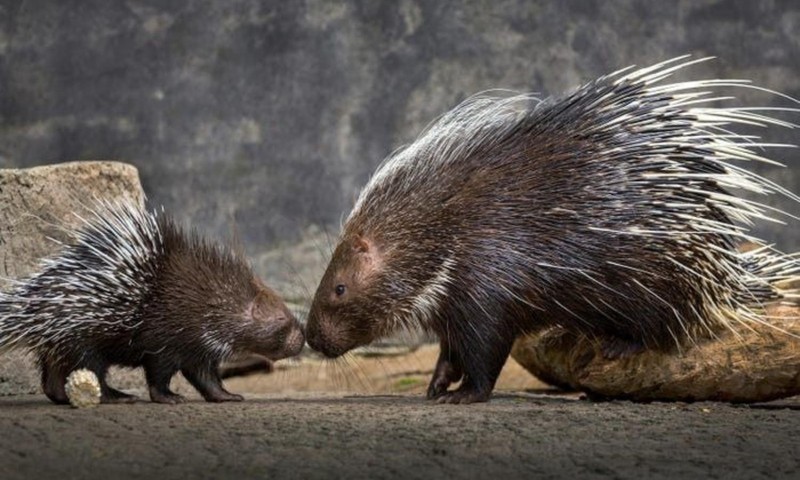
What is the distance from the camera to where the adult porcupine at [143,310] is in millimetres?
4242

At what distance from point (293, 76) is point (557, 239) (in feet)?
9.53

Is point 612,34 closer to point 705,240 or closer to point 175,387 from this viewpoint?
point 705,240

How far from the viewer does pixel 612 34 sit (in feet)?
22.6

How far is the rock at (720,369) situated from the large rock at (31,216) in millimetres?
2311

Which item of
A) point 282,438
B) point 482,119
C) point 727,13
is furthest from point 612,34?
point 282,438

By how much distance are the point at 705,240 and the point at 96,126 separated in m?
3.72

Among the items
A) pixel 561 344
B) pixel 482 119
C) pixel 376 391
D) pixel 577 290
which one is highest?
pixel 482 119

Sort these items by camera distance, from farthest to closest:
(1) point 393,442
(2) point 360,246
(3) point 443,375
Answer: (3) point 443,375 < (2) point 360,246 < (1) point 393,442

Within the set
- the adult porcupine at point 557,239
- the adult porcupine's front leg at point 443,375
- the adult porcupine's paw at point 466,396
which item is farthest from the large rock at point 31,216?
the adult porcupine's paw at point 466,396

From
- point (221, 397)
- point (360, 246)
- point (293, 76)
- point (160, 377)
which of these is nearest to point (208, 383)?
point (221, 397)

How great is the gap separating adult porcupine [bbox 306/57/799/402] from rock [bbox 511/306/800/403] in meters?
0.07

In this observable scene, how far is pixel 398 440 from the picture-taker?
3.26m

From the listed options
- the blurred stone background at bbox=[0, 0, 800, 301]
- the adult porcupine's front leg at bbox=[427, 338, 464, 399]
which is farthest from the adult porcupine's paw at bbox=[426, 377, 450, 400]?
the blurred stone background at bbox=[0, 0, 800, 301]

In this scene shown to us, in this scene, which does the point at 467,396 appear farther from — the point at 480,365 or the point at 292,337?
the point at 292,337
